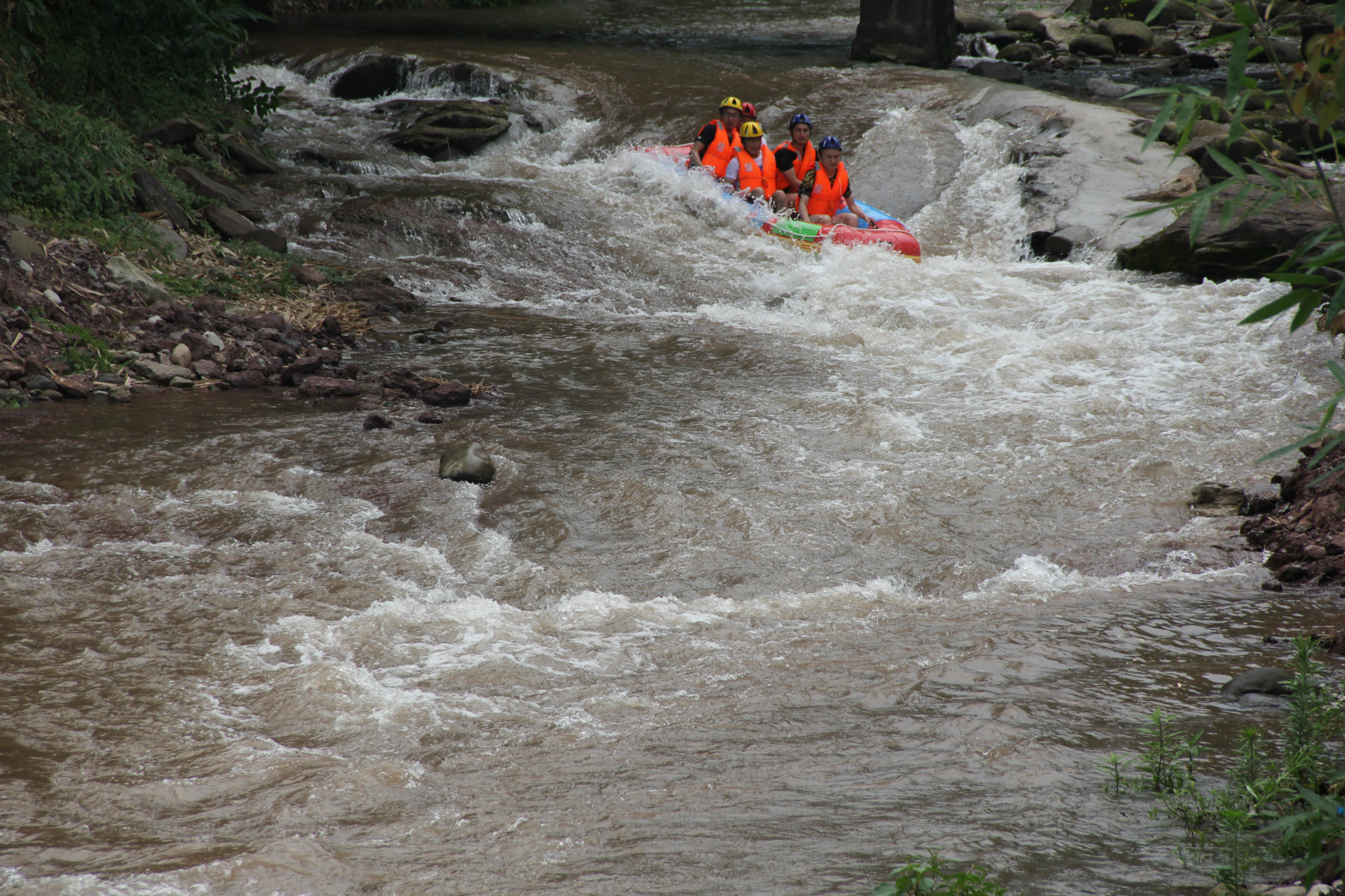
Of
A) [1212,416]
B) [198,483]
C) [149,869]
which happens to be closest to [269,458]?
[198,483]

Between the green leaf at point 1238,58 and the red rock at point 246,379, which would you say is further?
the red rock at point 246,379

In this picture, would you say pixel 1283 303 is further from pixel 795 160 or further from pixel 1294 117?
pixel 795 160

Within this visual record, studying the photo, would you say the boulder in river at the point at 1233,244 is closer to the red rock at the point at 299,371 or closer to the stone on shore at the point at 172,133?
the red rock at the point at 299,371

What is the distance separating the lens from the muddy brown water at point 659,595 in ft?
8.50

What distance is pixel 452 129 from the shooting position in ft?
43.8

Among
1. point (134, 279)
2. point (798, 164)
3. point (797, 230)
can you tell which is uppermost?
point (798, 164)

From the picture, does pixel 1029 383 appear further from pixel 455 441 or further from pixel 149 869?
pixel 149 869

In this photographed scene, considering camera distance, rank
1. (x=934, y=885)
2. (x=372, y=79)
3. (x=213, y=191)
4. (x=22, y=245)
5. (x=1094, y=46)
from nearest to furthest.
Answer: (x=934, y=885), (x=22, y=245), (x=213, y=191), (x=372, y=79), (x=1094, y=46)

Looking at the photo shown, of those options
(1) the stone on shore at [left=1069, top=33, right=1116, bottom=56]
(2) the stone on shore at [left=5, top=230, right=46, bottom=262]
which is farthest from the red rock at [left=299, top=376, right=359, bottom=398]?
(1) the stone on shore at [left=1069, top=33, right=1116, bottom=56]

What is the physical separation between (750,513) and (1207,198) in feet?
11.0

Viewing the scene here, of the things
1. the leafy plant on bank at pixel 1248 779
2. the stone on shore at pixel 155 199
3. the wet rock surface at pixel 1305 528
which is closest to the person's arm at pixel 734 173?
the stone on shore at pixel 155 199

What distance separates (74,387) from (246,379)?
992 millimetres

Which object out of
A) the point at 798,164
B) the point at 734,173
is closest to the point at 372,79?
the point at 734,173

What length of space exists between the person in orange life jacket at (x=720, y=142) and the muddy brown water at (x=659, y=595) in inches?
90.0
